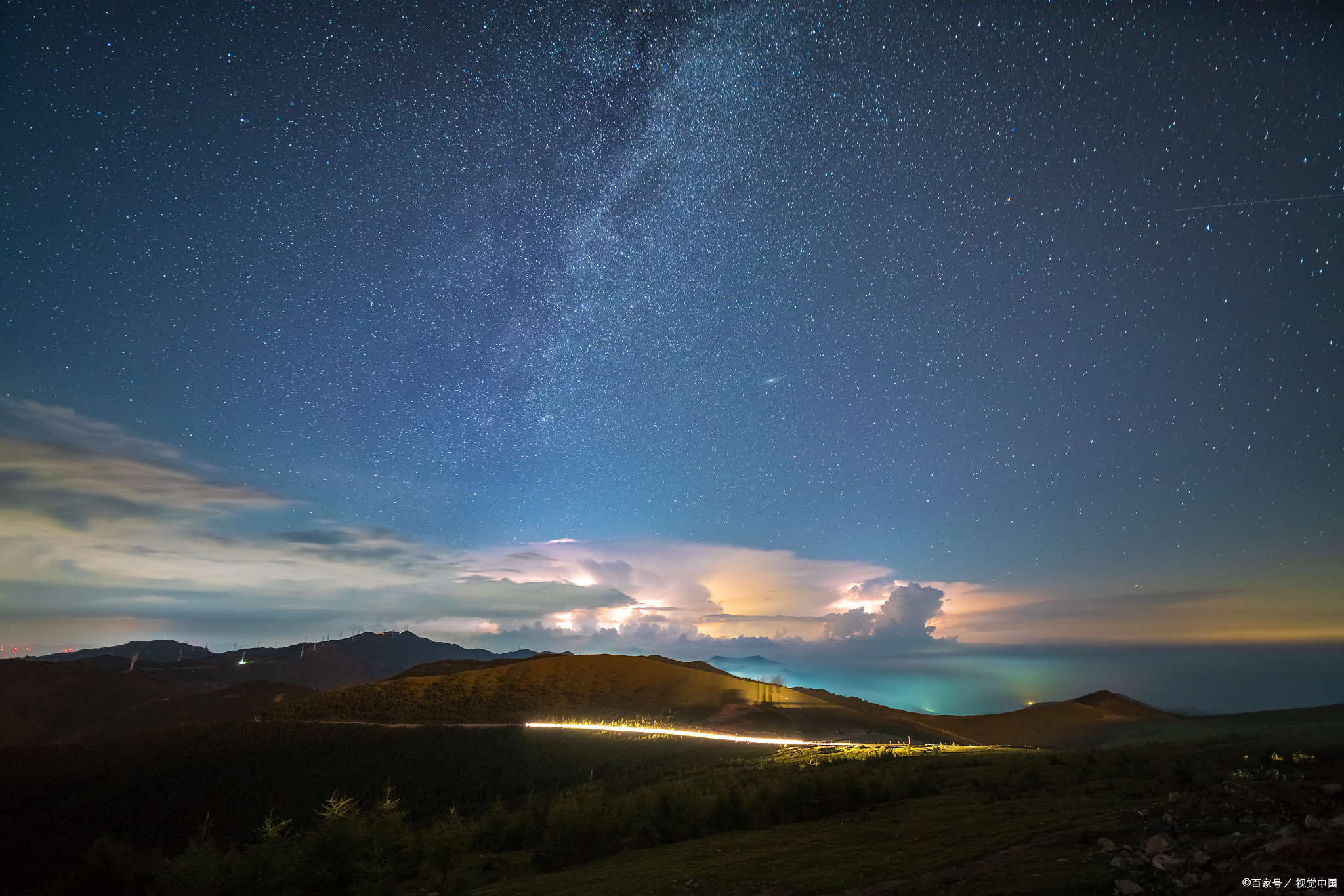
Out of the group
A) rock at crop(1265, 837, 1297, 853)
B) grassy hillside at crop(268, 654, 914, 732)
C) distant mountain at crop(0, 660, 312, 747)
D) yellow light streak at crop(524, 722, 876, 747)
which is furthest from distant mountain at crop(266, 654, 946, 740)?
rock at crop(1265, 837, 1297, 853)

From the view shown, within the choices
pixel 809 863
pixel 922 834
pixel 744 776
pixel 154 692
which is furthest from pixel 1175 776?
pixel 154 692

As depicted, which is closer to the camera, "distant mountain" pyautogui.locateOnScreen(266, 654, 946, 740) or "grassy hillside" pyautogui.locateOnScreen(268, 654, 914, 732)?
"distant mountain" pyautogui.locateOnScreen(266, 654, 946, 740)

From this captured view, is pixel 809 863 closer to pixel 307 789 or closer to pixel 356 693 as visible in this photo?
pixel 307 789

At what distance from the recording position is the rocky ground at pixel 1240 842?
10.5 metres

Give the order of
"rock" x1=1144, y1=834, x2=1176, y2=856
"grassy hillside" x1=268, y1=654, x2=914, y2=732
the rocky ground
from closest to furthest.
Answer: the rocky ground → "rock" x1=1144, y1=834, x2=1176, y2=856 → "grassy hillside" x1=268, y1=654, x2=914, y2=732

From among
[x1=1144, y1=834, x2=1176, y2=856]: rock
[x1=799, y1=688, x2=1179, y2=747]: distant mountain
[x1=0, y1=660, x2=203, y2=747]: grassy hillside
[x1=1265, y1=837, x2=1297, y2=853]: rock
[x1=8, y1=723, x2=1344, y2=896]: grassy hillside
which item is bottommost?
[x1=0, y1=660, x2=203, y2=747]: grassy hillside

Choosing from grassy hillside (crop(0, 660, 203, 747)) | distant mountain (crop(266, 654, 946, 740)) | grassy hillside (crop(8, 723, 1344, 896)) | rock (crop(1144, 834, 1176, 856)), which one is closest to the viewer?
rock (crop(1144, 834, 1176, 856))

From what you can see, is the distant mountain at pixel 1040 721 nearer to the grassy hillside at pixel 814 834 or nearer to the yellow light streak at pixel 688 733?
the yellow light streak at pixel 688 733

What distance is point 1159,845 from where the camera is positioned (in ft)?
44.8

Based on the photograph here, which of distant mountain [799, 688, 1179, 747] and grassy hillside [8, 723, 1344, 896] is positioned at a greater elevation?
grassy hillside [8, 723, 1344, 896]

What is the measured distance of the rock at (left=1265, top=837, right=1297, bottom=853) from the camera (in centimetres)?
1106

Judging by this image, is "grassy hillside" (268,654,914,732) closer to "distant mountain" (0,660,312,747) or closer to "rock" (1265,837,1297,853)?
"distant mountain" (0,660,312,747)

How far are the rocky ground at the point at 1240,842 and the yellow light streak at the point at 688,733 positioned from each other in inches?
2003

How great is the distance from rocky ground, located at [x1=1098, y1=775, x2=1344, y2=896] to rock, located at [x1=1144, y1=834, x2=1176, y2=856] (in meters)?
0.02
